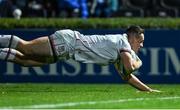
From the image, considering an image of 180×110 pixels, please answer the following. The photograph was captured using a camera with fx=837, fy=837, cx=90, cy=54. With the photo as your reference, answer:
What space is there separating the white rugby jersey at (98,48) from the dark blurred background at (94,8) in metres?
9.54

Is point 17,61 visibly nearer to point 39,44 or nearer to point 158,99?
point 39,44

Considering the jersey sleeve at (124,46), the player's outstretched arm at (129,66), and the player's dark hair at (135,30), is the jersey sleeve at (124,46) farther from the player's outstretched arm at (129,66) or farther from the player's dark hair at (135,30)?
the player's dark hair at (135,30)

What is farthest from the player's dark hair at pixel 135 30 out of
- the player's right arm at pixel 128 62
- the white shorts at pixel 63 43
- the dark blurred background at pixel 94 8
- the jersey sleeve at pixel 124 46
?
the dark blurred background at pixel 94 8

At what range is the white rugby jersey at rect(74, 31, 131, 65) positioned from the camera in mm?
14883

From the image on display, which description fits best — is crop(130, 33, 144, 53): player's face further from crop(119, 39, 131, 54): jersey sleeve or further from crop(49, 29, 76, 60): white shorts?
crop(49, 29, 76, 60): white shorts

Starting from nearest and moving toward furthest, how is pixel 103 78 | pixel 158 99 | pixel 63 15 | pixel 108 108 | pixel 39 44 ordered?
pixel 108 108
pixel 158 99
pixel 39 44
pixel 103 78
pixel 63 15

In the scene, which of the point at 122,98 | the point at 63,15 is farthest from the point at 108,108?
the point at 63,15

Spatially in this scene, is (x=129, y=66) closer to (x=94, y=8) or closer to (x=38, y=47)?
(x=38, y=47)

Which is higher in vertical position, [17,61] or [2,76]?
[17,61]

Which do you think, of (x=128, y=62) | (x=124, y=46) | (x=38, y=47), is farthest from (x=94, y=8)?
(x=128, y=62)

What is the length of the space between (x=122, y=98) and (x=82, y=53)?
6.44 feet

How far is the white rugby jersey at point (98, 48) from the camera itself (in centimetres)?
1488

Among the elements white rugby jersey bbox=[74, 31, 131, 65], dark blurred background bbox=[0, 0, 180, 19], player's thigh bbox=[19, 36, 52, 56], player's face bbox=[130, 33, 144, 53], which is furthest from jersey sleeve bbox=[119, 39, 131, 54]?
dark blurred background bbox=[0, 0, 180, 19]

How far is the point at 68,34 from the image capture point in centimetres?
1507
